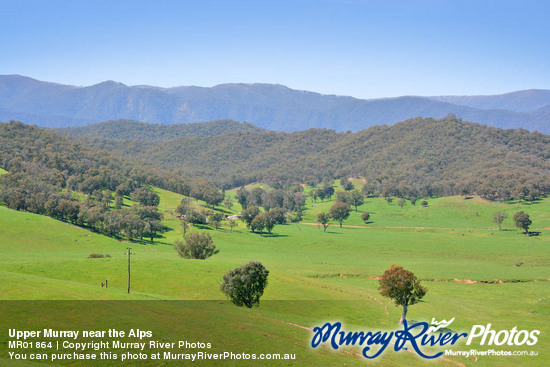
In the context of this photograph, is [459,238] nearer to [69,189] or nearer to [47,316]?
[47,316]

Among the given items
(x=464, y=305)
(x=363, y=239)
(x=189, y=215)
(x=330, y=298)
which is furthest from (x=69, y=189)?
(x=464, y=305)

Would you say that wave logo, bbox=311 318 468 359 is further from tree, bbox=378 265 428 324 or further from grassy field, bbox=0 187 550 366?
tree, bbox=378 265 428 324

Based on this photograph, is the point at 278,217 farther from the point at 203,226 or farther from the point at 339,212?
the point at 203,226

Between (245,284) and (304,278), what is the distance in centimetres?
2580

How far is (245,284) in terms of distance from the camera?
52.8 metres

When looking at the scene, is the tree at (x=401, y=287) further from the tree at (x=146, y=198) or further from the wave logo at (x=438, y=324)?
the tree at (x=146, y=198)

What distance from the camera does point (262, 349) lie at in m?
35.6

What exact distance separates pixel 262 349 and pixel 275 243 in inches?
4238

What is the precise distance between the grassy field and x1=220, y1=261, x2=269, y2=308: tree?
177cm

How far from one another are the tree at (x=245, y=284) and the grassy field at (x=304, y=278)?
177 centimetres

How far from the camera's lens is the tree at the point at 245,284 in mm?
52750

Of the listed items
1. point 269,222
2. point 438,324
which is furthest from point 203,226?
point 438,324

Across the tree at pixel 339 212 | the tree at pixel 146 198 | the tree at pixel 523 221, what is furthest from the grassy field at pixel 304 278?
the tree at pixel 146 198

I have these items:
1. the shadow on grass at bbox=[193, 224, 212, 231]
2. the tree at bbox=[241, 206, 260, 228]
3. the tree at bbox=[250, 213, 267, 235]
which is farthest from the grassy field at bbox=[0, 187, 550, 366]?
the tree at bbox=[250, 213, 267, 235]
